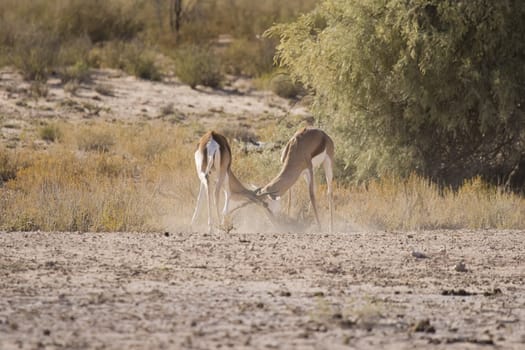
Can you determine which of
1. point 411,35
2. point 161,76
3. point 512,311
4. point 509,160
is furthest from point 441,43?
point 161,76

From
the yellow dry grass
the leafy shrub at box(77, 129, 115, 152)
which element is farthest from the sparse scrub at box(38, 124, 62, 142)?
the yellow dry grass

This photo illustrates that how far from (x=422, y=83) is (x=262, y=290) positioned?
25.1 feet

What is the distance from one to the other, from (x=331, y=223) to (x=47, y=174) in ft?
15.9

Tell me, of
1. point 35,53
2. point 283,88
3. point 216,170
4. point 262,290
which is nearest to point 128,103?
point 35,53

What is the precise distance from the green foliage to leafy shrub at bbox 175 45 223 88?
413 inches

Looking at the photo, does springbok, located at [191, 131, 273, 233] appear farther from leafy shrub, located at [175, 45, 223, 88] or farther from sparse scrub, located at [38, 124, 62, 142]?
leafy shrub, located at [175, 45, 223, 88]

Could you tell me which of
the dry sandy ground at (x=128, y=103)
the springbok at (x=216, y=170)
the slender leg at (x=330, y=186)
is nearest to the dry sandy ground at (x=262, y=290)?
the springbok at (x=216, y=170)

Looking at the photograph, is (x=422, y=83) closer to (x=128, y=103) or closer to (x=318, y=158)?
(x=318, y=158)

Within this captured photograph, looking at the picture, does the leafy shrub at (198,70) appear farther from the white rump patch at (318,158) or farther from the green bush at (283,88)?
the white rump patch at (318,158)

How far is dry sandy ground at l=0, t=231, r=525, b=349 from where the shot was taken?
7.59 meters

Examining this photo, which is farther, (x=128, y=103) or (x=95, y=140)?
(x=128, y=103)

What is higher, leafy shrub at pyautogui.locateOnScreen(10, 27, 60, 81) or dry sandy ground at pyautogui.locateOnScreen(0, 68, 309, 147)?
leafy shrub at pyautogui.locateOnScreen(10, 27, 60, 81)

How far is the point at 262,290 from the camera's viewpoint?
30.6ft

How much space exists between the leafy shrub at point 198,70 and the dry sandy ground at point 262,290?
51.3ft
